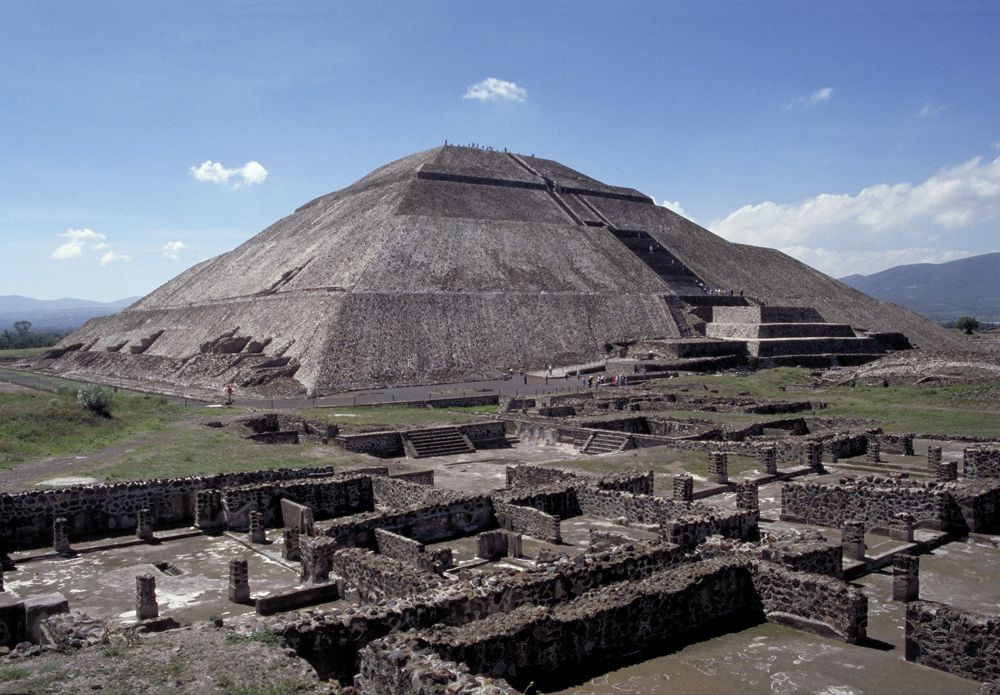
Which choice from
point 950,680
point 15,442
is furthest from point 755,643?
point 15,442

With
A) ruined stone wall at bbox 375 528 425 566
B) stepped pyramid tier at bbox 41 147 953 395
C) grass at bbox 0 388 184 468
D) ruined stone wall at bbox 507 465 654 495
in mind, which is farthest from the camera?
stepped pyramid tier at bbox 41 147 953 395

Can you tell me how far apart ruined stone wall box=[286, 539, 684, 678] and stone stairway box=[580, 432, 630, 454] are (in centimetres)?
1771

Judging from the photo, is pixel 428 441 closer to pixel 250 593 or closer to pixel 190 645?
pixel 250 593

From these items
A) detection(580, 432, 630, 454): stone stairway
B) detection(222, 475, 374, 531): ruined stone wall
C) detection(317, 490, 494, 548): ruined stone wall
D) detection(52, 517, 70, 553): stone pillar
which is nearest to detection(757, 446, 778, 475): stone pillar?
detection(580, 432, 630, 454): stone stairway

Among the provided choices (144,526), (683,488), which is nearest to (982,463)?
(683,488)

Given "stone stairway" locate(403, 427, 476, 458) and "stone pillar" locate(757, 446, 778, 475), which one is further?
"stone stairway" locate(403, 427, 476, 458)

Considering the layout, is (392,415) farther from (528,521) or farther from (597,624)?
(597,624)

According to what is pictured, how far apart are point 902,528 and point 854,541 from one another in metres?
2.47

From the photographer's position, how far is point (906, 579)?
13.6 meters

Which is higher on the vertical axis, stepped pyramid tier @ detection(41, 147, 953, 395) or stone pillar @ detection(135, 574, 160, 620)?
stepped pyramid tier @ detection(41, 147, 953, 395)

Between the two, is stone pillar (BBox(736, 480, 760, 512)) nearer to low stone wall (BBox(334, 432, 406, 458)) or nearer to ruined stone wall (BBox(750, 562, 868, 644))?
ruined stone wall (BBox(750, 562, 868, 644))

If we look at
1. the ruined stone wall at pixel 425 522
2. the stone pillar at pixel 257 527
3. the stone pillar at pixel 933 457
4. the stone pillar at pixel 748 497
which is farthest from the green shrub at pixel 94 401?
the stone pillar at pixel 933 457

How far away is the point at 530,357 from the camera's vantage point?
6619 cm

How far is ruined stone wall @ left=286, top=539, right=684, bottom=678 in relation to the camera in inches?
386
